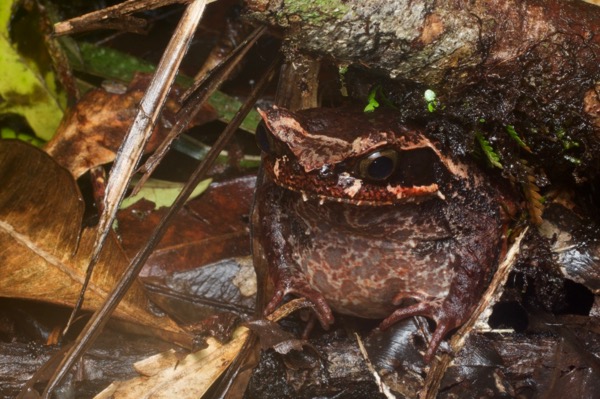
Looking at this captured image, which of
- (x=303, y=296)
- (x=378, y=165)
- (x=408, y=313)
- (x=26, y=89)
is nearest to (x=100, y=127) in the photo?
(x=26, y=89)

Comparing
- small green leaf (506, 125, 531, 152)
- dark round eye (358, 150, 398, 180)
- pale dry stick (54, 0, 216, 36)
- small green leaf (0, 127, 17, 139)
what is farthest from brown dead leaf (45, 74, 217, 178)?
small green leaf (506, 125, 531, 152)

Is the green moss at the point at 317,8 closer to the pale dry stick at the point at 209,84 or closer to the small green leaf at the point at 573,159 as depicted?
the pale dry stick at the point at 209,84

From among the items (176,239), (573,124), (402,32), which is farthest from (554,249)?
(176,239)

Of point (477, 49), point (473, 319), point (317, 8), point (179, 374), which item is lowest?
point (179, 374)

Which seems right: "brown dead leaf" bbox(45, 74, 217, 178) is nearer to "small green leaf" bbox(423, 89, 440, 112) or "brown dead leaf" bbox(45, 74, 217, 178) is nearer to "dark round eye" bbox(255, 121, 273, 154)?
"dark round eye" bbox(255, 121, 273, 154)

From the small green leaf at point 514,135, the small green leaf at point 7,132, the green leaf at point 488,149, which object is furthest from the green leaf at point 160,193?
the small green leaf at point 514,135

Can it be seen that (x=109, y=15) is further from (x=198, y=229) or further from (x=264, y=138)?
(x=198, y=229)
